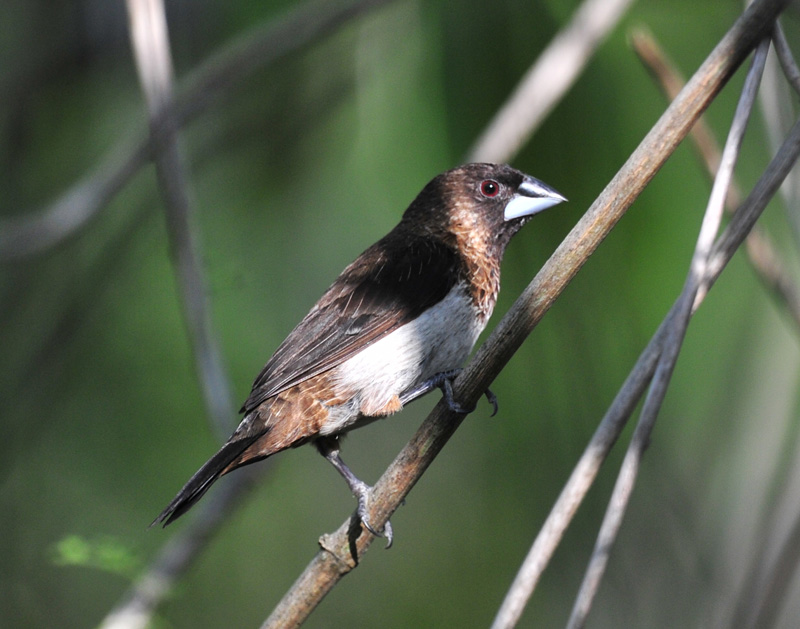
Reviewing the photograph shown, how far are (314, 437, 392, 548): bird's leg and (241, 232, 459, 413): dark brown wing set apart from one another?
1.05ft

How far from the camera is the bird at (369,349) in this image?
242 cm

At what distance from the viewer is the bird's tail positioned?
196 centimetres

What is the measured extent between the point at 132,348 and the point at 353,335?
3533 millimetres

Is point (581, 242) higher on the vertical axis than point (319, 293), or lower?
higher

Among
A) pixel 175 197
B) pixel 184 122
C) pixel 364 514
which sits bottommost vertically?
pixel 364 514

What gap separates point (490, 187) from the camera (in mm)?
Result: 2986

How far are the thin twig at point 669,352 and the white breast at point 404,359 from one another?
904 millimetres

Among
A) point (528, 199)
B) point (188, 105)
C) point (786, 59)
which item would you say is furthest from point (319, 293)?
point (786, 59)

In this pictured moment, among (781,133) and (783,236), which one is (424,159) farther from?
(781,133)

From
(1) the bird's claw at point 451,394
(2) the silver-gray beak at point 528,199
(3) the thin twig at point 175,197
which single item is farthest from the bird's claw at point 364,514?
(2) the silver-gray beak at point 528,199

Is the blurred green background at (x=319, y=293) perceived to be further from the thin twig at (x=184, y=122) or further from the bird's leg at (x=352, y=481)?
the bird's leg at (x=352, y=481)

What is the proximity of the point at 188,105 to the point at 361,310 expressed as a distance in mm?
1347

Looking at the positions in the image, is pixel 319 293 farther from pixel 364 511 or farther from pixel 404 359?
pixel 364 511

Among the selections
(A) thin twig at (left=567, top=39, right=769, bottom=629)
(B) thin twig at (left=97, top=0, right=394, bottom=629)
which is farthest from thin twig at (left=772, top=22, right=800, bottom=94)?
(B) thin twig at (left=97, top=0, right=394, bottom=629)
